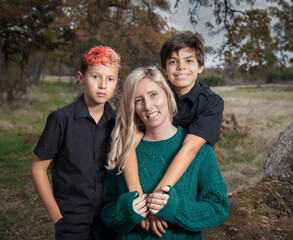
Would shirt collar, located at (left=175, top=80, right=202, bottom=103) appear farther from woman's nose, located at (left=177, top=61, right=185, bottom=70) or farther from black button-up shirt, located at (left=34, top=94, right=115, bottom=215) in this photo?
black button-up shirt, located at (left=34, top=94, right=115, bottom=215)

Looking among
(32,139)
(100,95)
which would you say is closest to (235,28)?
(100,95)

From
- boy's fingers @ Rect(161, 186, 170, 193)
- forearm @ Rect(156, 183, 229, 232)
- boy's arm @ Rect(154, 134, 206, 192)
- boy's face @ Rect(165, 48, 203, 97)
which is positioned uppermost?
boy's face @ Rect(165, 48, 203, 97)

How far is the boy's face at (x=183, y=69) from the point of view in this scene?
2088 mm

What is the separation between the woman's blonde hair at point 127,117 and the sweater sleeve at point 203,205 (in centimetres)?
41

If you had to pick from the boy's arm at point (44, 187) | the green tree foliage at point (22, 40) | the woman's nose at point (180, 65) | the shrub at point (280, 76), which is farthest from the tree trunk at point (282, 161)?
the shrub at point (280, 76)

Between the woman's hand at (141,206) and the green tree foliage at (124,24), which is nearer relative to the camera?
the woman's hand at (141,206)

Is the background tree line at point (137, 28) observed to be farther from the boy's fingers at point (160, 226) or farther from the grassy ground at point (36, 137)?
the boy's fingers at point (160, 226)

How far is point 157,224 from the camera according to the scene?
157 centimetres

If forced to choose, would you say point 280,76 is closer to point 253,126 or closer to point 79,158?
point 253,126

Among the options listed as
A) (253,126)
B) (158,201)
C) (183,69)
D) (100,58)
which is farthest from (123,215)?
(253,126)

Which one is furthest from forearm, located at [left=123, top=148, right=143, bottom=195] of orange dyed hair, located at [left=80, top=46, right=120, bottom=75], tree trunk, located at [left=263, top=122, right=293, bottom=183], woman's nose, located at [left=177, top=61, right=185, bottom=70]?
tree trunk, located at [left=263, top=122, right=293, bottom=183]

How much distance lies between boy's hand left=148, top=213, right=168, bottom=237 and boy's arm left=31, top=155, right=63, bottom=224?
28.1 inches

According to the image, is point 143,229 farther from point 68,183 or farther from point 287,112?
point 287,112

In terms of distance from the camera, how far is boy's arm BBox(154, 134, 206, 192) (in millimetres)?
1602
